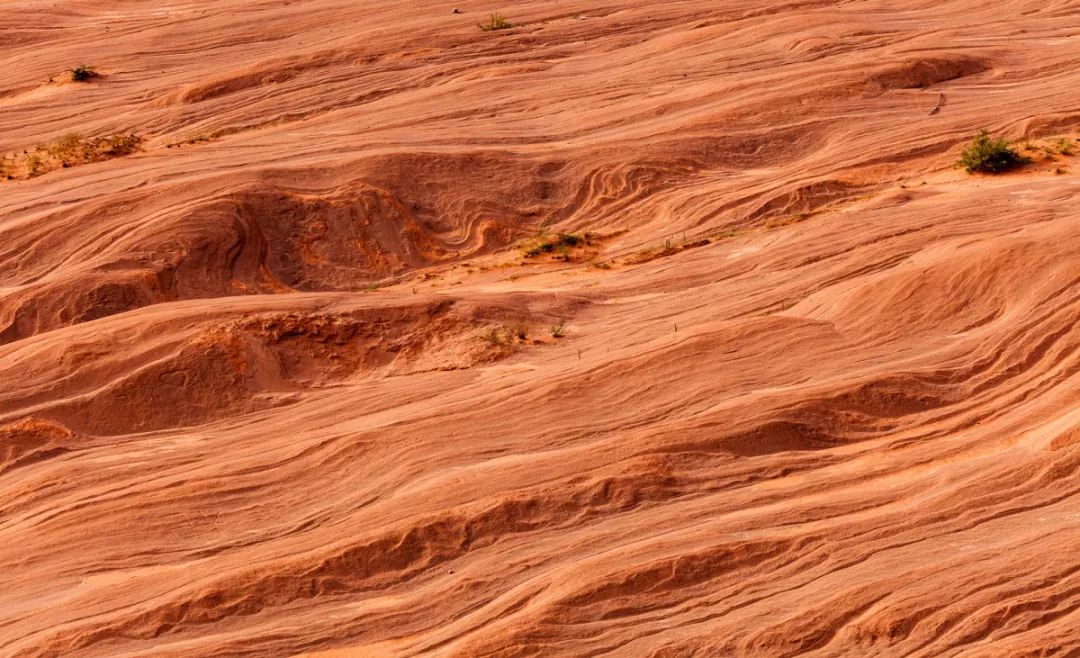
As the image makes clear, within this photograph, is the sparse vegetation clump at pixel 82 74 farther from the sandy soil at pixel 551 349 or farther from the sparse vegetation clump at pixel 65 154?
the sparse vegetation clump at pixel 65 154

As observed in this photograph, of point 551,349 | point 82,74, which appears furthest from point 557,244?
point 82,74

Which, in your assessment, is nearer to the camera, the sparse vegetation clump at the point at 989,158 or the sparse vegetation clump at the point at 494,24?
the sparse vegetation clump at the point at 989,158

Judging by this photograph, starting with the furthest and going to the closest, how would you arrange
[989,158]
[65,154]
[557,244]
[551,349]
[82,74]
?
[82,74] → [65,154] → [989,158] → [557,244] → [551,349]

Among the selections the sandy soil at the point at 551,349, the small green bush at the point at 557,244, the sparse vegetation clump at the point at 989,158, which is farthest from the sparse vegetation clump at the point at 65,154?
the sparse vegetation clump at the point at 989,158

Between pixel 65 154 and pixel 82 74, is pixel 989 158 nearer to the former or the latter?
pixel 65 154

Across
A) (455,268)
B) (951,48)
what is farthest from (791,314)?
(951,48)

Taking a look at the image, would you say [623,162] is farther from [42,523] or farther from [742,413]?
[42,523]
